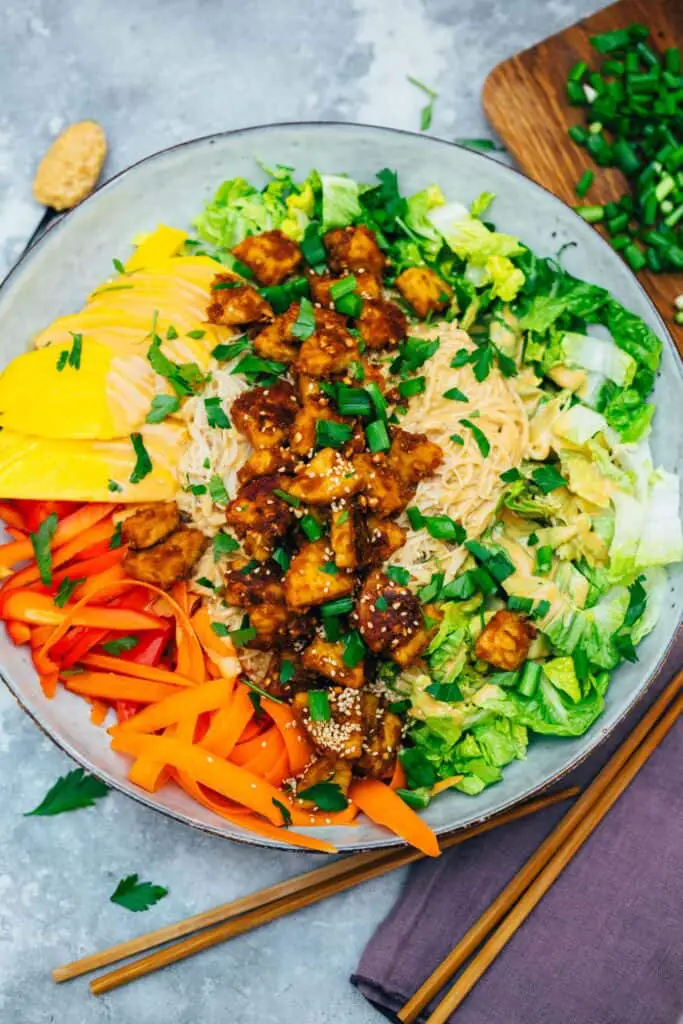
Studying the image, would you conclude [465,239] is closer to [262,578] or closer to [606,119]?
[606,119]

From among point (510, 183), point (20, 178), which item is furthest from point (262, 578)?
Result: point (20, 178)

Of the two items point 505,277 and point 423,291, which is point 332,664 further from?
point 505,277

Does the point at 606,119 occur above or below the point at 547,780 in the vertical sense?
above

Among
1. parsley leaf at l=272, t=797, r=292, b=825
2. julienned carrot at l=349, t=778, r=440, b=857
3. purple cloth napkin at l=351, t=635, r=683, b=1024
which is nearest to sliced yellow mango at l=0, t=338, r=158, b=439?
parsley leaf at l=272, t=797, r=292, b=825

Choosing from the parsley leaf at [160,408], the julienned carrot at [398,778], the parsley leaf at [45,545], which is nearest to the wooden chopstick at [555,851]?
the julienned carrot at [398,778]

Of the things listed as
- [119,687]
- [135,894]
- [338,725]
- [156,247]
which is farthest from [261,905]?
[156,247]

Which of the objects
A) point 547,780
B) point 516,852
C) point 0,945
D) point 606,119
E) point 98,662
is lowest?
point 0,945

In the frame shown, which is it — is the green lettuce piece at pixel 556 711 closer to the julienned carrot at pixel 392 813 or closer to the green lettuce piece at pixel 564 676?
the green lettuce piece at pixel 564 676
